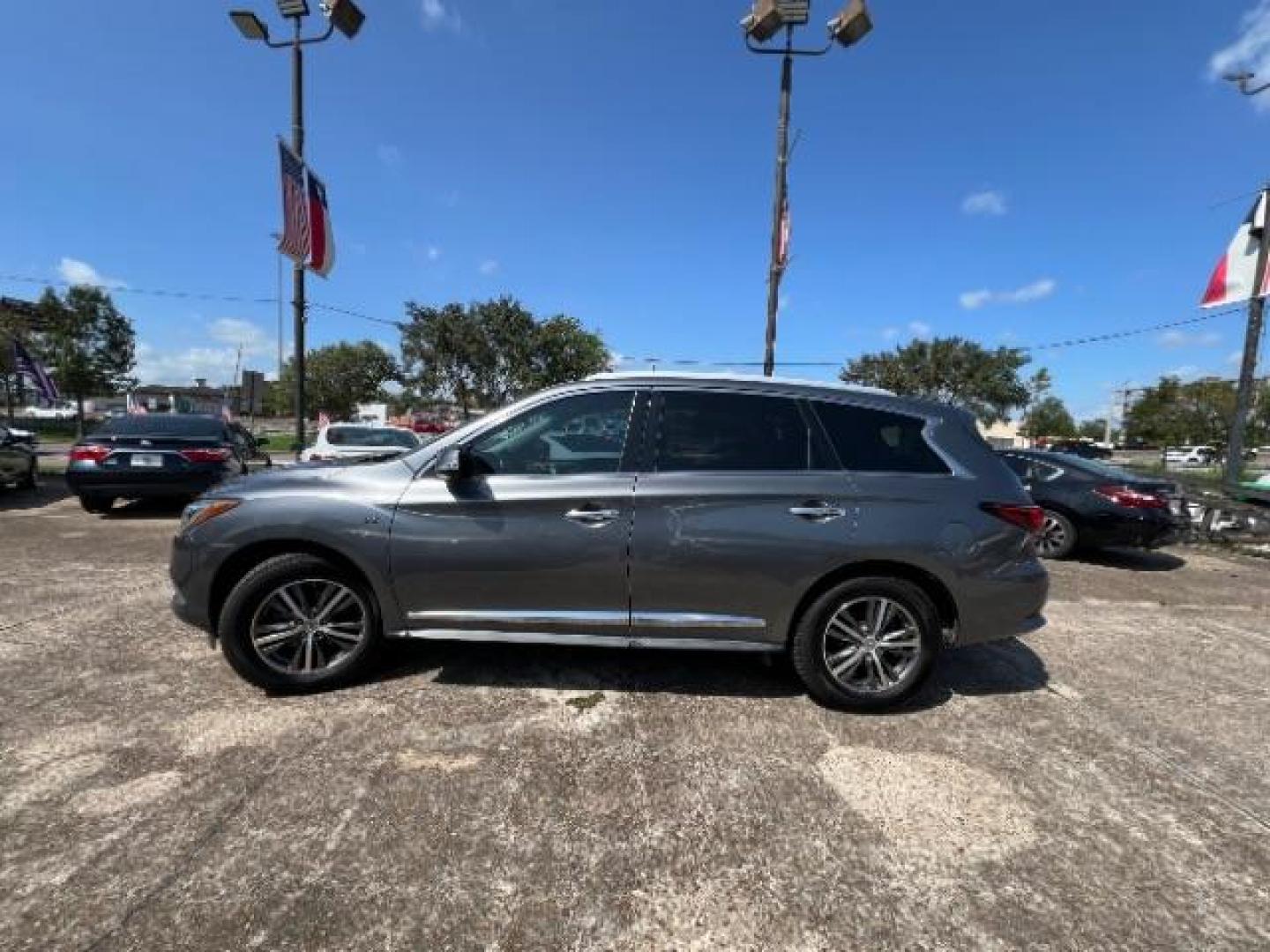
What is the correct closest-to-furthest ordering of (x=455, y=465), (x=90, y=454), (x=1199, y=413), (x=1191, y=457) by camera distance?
(x=455, y=465) → (x=90, y=454) → (x=1199, y=413) → (x=1191, y=457)

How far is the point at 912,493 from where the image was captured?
3277mm

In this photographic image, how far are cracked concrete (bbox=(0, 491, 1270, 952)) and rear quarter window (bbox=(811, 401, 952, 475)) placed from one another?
1340 mm

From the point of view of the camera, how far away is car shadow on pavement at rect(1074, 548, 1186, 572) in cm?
771

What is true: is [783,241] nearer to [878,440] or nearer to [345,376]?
[878,440]

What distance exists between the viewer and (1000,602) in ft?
10.9

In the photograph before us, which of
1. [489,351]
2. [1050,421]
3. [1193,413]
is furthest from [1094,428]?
[489,351]

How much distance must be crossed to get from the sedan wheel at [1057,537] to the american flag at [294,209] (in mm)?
11626

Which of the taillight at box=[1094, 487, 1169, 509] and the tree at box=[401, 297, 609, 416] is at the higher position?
the tree at box=[401, 297, 609, 416]

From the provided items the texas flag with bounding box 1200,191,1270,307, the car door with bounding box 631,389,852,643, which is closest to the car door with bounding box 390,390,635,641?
the car door with bounding box 631,389,852,643

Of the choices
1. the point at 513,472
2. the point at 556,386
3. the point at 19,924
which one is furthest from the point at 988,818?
the point at 19,924

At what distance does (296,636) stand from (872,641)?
3.07 metres

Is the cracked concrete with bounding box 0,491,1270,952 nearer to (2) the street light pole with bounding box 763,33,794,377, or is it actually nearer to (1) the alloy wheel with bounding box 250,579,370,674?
(1) the alloy wheel with bounding box 250,579,370,674

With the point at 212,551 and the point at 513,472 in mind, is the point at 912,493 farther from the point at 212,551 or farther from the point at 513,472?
the point at 212,551

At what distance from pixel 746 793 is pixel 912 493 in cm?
171
